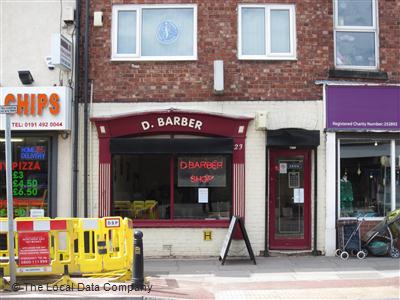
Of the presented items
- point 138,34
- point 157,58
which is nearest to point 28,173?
point 157,58

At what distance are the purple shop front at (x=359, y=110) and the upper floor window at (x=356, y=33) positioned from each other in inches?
27.5

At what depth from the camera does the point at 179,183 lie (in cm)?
1237

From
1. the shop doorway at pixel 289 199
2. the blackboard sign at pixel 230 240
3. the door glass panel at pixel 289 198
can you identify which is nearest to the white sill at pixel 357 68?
the shop doorway at pixel 289 199

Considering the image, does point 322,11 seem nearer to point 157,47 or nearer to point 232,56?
point 232,56

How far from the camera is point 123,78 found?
40.8ft

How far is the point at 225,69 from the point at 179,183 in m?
2.61

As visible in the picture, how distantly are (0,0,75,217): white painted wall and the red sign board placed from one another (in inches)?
131

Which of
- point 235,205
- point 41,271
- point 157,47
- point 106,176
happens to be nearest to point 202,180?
point 235,205

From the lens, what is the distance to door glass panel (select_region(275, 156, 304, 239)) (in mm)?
12406

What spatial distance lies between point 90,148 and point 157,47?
260 centimetres

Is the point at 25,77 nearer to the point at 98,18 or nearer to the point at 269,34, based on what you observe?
the point at 98,18

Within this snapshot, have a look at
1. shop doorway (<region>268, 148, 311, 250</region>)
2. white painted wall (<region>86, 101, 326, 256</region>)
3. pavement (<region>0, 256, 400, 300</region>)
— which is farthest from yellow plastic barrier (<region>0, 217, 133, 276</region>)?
shop doorway (<region>268, 148, 311, 250</region>)

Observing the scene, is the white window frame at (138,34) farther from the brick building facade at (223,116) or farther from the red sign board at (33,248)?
the red sign board at (33,248)

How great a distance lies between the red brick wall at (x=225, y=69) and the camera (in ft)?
40.6
